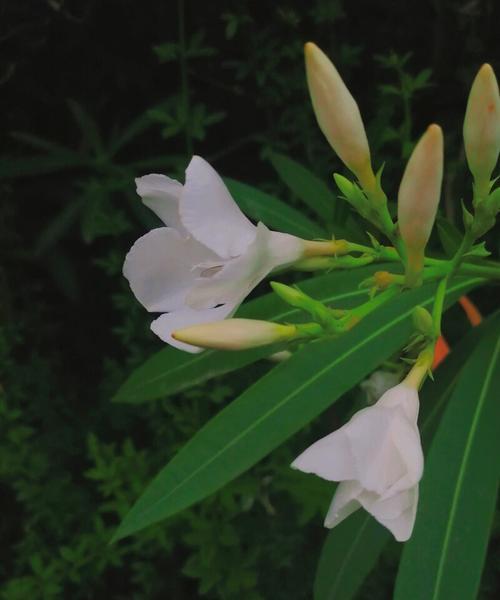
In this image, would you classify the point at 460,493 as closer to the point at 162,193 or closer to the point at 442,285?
the point at 442,285

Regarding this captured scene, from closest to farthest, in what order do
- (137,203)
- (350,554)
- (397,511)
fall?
(397,511), (350,554), (137,203)

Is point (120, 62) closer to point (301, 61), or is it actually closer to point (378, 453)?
point (301, 61)

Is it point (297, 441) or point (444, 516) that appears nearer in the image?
point (444, 516)

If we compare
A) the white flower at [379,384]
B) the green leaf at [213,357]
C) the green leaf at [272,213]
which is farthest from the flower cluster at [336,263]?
the green leaf at [272,213]

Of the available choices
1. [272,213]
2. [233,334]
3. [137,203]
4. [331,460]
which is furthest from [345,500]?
[137,203]

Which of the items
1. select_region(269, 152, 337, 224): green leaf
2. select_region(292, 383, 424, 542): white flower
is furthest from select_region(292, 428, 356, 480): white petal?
select_region(269, 152, 337, 224): green leaf

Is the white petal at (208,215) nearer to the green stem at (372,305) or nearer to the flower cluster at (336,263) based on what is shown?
the flower cluster at (336,263)

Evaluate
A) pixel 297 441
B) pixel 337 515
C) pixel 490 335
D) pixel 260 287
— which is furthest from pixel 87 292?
pixel 337 515

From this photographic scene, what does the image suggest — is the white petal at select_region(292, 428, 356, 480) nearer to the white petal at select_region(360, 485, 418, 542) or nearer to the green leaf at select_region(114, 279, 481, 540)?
the white petal at select_region(360, 485, 418, 542)
